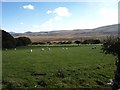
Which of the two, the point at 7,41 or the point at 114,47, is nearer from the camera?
the point at 114,47

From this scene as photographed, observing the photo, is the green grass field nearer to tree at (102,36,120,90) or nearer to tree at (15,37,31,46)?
tree at (102,36,120,90)

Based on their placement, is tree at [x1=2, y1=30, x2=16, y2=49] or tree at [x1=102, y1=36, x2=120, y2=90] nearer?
tree at [x1=102, y1=36, x2=120, y2=90]

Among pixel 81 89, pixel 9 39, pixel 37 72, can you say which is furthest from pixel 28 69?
pixel 9 39

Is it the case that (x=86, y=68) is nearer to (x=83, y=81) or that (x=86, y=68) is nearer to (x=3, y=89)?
(x=83, y=81)

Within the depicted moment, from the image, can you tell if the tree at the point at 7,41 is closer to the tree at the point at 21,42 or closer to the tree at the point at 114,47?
the tree at the point at 21,42

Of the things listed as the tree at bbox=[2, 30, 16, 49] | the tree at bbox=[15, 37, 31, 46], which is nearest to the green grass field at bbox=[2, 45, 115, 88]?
the tree at bbox=[2, 30, 16, 49]

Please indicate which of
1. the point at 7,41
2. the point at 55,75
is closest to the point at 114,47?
the point at 55,75

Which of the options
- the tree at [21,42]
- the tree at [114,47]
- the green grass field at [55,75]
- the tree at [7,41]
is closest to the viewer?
the tree at [114,47]

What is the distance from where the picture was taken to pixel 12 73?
1182 inches

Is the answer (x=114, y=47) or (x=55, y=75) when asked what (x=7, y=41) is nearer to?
(x=55, y=75)

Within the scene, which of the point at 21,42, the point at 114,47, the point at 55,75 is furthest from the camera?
the point at 21,42

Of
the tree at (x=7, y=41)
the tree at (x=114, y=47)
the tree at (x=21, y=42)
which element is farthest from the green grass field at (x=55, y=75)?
the tree at (x=21, y=42)

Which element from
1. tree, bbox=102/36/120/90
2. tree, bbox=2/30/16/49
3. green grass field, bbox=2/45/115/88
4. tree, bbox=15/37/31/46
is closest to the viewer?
tree, bbox=102/36/120/90

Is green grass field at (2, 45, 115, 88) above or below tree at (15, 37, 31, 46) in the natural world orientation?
below
